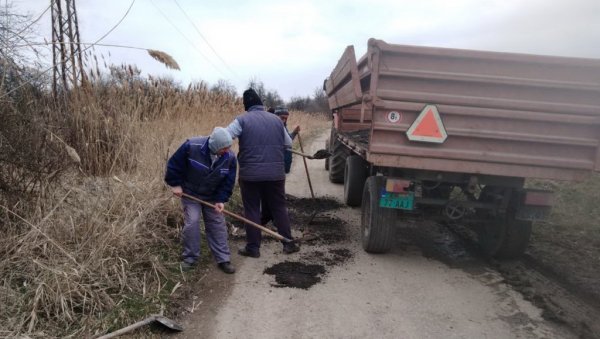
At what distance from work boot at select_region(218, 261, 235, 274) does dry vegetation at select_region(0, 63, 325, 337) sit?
443mm

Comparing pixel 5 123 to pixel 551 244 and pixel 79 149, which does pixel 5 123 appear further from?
pixel 551 244

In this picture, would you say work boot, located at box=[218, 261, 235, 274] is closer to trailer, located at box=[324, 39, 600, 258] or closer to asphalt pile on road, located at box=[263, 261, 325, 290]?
asphalt pile on road, located at box=[263, 261, 325, 290]

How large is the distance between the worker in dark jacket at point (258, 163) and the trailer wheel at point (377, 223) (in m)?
0.86

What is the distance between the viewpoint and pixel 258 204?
16.7 ft

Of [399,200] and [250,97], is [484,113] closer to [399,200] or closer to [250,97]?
[399,200]

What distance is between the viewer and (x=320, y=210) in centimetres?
727

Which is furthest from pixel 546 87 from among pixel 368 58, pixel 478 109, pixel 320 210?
pixel 320 210

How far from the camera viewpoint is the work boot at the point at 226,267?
4410 millimetres

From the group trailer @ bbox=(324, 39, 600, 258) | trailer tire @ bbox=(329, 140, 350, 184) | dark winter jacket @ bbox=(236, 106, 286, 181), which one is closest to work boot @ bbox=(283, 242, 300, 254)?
dark winter jacket @ bbox=(236, 106, 286, 181)

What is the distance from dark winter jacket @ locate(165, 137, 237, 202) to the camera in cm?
432

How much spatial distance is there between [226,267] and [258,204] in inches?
35.5

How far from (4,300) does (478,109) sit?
419 cm

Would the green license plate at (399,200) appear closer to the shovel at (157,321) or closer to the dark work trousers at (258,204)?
the dark work trousers at (258,204)

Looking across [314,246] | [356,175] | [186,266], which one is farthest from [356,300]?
[356,175]
